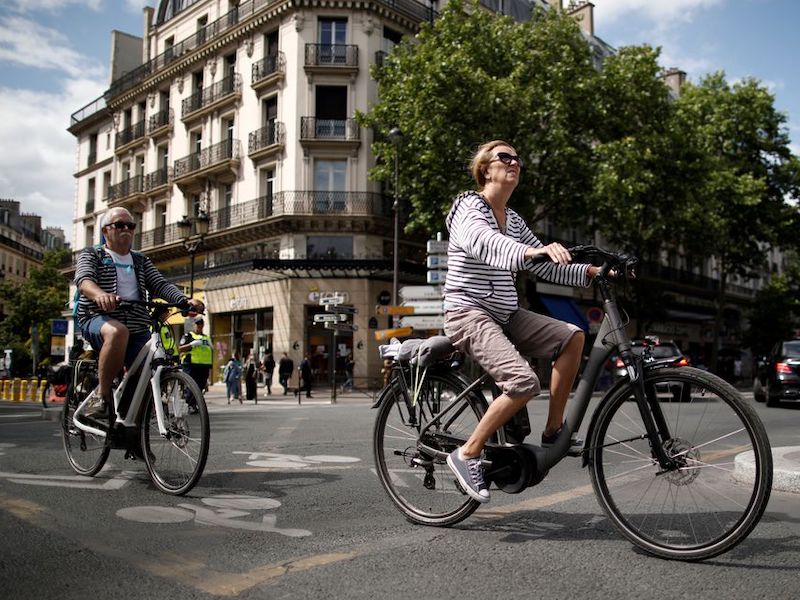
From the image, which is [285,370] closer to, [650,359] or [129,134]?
[129,134]

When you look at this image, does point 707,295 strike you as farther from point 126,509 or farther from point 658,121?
point 126,509

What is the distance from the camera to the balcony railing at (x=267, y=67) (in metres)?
32.0

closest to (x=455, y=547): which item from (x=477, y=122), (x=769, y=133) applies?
(x=477, y=122)

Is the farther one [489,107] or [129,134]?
[129,134]

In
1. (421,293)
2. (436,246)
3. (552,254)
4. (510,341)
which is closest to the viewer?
(552,254)

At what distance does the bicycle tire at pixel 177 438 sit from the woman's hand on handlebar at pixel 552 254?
2.17 meters

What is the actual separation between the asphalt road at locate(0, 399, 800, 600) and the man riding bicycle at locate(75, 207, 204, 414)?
2.78ft

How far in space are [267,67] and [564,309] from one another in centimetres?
1803

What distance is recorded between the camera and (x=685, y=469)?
124 inches

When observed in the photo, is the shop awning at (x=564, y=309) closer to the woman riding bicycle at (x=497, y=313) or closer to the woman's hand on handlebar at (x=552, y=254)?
the woman riding bicycle at (x=497, y=313)

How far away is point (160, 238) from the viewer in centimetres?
3862

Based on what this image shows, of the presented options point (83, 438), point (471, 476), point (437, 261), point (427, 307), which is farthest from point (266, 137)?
point (471, 476)

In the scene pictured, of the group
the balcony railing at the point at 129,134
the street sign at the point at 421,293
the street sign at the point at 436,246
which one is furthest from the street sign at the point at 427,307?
the balcony railing at the point at 129,134

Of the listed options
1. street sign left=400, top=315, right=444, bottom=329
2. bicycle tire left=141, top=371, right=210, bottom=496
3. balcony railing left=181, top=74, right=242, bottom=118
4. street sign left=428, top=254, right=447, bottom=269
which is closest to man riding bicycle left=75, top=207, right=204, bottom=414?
bicycle tire left=141, top=371, right=210, bottom=496
